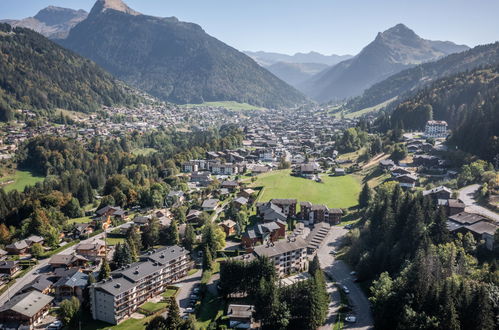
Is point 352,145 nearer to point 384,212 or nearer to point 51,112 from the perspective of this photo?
point 384,212

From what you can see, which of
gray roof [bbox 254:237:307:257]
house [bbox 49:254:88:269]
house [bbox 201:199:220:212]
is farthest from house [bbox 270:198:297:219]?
house [bbox 49:254:88:269]

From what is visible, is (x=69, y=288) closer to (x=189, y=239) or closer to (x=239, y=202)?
(x=189, y=239)

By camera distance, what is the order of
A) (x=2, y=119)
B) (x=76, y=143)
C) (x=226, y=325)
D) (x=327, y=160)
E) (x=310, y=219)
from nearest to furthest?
(x=226, y=325), (x=310, y=219), (x=327, y=160), (x=76, y=143), (x=2, y=119)

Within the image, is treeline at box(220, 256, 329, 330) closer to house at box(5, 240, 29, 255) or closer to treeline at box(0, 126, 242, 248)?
house at box(5, 240, 29, 255)

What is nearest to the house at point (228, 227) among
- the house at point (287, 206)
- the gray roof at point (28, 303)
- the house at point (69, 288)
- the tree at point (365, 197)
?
the house at point (287, 206)

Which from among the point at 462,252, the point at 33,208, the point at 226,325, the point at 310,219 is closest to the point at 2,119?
the point at 33,208

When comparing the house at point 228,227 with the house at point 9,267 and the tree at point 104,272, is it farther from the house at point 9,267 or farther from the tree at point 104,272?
the house at point 9,267

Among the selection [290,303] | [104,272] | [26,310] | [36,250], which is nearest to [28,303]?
[26,310]
